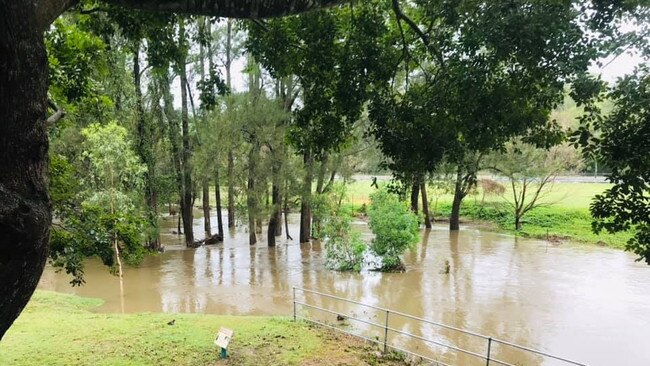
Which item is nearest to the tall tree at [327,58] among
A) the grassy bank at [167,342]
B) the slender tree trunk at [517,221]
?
the grassy bank at [167,342]

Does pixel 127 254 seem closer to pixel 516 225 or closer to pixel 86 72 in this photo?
pixel 86 72

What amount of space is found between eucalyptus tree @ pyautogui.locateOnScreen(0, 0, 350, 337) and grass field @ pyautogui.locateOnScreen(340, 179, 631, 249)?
21041 millimetres

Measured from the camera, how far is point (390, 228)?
15.8 m

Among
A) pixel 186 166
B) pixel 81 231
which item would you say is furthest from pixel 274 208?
pixel 81 231

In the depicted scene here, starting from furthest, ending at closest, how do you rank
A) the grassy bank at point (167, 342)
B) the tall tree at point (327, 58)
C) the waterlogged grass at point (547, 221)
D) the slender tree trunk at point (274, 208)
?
the waterlogged grass at point (547, 221), the slender tree trunk at point (274, 208), the grassy bank at point (167, 342), the tall tree at point (327, 58)

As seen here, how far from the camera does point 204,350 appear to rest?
758 centimetres

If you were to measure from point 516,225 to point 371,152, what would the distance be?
33.1ft

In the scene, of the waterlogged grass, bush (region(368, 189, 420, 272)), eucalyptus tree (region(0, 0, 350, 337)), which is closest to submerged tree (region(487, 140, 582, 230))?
the waterlogged grass

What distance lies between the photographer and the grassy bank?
7.17 meters

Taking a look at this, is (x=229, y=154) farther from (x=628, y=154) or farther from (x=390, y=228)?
(x=628, y=154)

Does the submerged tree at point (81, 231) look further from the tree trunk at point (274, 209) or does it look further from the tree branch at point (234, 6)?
the tree trunk at point (274, 209)

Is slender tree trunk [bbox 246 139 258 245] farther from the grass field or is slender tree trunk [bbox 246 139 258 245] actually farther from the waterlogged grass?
the waterlogged grass

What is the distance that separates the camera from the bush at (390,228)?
1576 cm

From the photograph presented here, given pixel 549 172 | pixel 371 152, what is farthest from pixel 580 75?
pixel 549 172
